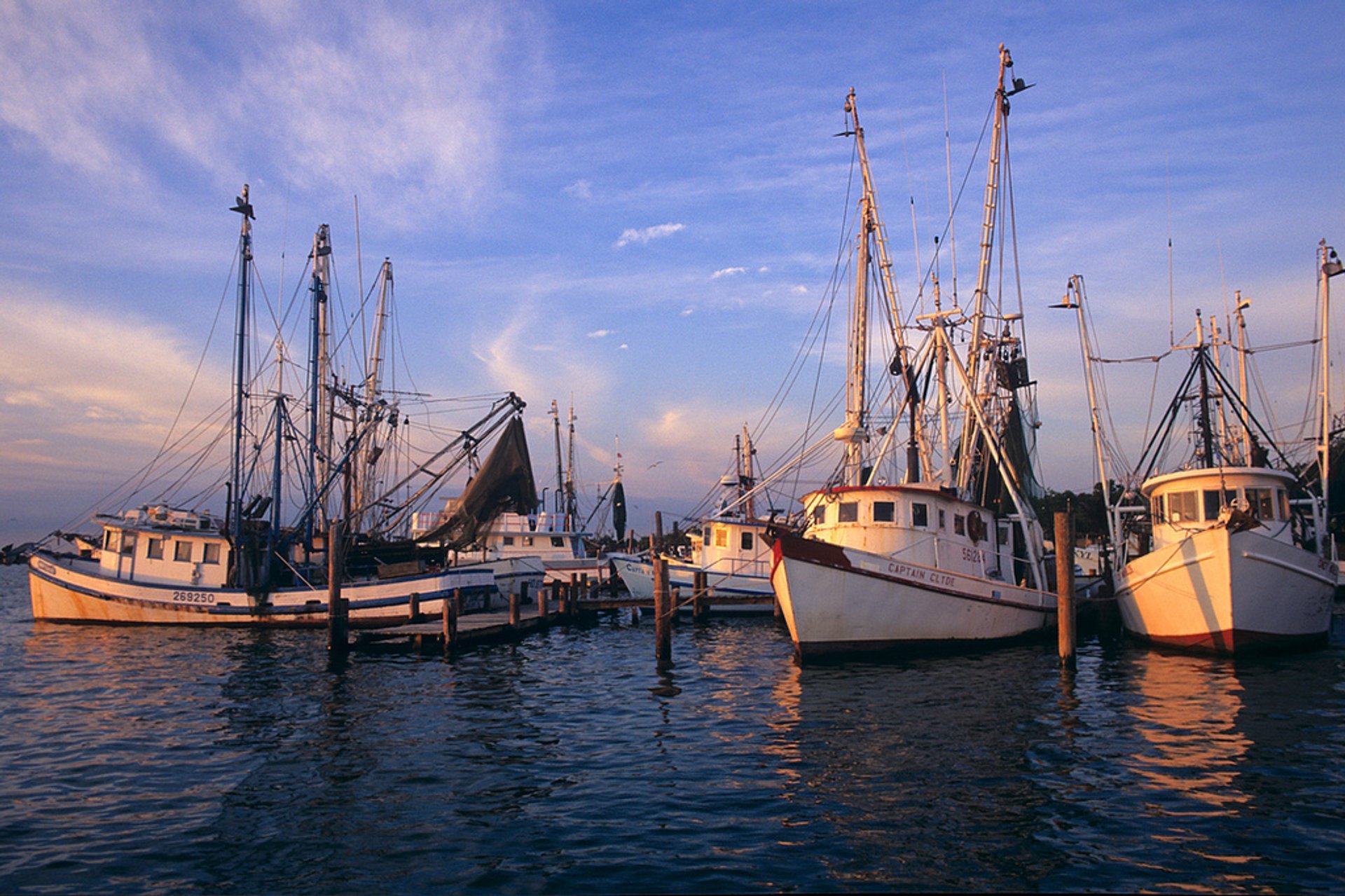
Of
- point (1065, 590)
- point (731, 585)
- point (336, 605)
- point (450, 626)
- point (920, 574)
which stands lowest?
point (450, 626)

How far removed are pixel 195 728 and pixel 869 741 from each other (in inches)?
473

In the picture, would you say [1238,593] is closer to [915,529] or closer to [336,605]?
[915,529]

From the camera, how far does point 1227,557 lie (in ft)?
69.3

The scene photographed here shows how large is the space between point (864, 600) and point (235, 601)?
2401 cm

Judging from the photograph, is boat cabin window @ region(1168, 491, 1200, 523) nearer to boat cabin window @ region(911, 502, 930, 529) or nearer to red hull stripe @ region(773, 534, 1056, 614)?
boat cabin window @ region(911, 502, 930, 529)

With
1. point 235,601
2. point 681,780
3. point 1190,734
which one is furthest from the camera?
point 235,601

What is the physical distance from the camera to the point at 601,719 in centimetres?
1627

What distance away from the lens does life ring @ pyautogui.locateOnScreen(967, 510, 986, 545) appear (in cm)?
2608

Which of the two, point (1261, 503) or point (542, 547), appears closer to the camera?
point (1261, 503)

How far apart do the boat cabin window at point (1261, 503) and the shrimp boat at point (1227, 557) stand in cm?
2

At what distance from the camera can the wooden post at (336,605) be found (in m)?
24.0

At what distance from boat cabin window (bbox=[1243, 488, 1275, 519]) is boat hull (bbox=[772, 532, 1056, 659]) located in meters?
8.22

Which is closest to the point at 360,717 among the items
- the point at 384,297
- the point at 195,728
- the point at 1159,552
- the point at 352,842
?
the point at 195,728

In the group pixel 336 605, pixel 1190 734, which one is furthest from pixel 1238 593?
pixel 336 605
